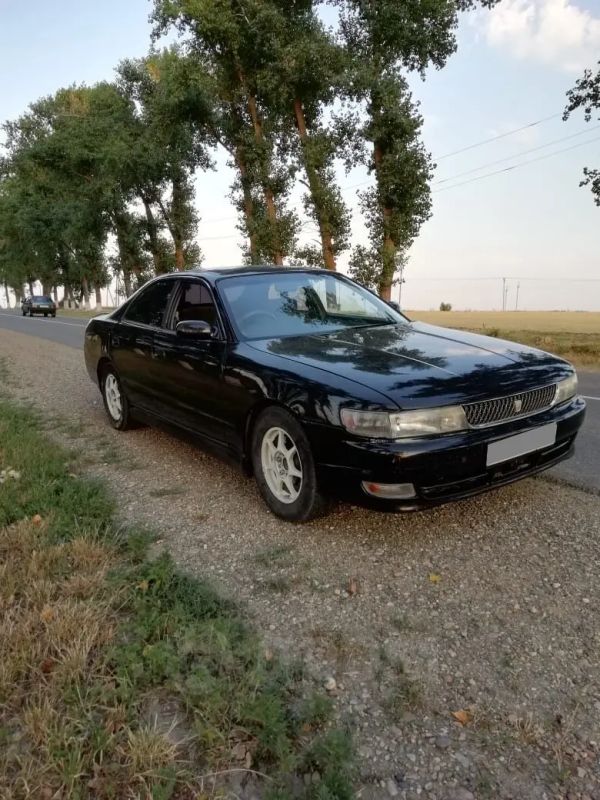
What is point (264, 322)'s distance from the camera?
4016mm

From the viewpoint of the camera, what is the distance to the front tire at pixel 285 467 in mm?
3176

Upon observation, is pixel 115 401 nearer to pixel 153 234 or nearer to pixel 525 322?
pixel 153 234

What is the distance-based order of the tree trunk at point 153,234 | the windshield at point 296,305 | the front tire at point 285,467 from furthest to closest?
the tree trunk at point 153,234 < the windshield at point 296,305 < the front tire at point 285,467

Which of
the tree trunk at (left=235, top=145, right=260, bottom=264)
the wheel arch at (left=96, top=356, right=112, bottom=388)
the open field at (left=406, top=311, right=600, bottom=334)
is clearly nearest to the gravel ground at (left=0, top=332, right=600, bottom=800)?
the wheel arch at (left=96, top=356, right=112, bottom=388)

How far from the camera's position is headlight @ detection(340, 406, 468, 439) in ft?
9.36

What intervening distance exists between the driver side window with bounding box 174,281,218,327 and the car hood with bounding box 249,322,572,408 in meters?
0.67

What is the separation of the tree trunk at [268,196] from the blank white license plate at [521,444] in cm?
1941

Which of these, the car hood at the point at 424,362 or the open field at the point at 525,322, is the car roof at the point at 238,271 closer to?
the car hood at the point at 424,362

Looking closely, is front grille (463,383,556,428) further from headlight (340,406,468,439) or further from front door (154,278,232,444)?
front door (154,278,232,444)

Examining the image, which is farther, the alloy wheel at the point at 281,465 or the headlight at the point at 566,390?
the headlight at the point at 566,390

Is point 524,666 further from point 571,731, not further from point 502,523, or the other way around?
point 502,523

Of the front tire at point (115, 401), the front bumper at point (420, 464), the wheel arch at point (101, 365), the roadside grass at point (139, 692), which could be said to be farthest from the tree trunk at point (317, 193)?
the roadside grass at point (139, 692)

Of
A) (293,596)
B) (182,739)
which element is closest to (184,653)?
(182,739)

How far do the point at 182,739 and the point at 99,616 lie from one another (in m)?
0.74
